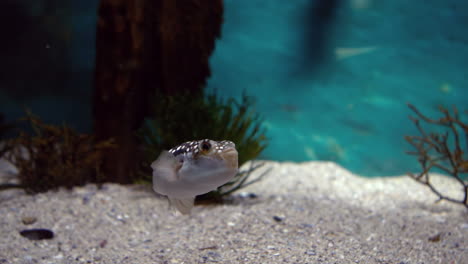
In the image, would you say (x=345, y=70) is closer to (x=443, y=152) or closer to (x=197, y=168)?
(x=443, y=152)

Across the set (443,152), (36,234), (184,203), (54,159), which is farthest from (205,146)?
(443,152)

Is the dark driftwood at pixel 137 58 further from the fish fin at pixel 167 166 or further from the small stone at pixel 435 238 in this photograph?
the small stone at pixel 435 238

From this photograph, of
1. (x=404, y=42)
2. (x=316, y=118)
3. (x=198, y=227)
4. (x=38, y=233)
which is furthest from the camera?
(x=316, y=118)

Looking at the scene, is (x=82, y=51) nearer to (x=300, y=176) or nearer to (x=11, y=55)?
(x=11, y=55)

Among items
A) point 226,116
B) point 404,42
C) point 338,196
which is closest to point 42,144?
point 226,116

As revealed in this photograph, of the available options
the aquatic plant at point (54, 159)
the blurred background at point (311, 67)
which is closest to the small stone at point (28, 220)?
the aquatic plant at point (54, 159)
